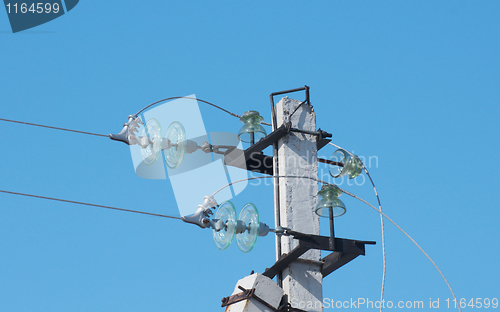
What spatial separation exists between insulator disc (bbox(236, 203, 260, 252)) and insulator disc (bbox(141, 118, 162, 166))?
1101mm

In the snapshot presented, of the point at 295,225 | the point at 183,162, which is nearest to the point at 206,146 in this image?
the point at 183,162

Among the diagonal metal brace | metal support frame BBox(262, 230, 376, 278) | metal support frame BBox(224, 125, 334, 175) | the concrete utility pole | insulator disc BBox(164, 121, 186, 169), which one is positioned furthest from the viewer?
metal support frame BBox(224, 125, 334, 175)

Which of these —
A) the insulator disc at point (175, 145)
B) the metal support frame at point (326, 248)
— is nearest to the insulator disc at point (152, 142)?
the insulator disc at point (175, 145)

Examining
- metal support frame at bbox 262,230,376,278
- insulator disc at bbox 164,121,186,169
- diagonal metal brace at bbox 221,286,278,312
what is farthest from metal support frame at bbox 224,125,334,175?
diagonal metal brace at bbox 221,286,278,312

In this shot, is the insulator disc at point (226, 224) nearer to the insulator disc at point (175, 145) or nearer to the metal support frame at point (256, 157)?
the insulator disc at point (175, 145)

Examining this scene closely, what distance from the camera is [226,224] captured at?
5590 mm

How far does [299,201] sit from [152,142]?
1.57 metres

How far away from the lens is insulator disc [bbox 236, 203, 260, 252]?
18.4ft

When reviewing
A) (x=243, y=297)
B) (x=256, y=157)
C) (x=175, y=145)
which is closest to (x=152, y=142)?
(x=175, y=145)

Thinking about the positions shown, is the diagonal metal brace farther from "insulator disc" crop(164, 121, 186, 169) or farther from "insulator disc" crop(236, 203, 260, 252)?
"insulator disc" crop(164, 121, 186, 169)

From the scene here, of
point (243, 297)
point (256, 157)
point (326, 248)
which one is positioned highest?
point (256, 157)

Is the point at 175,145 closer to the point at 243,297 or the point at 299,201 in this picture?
the point at 299,201

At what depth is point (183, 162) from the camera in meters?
6.56

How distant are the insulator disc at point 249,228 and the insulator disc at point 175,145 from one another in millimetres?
894
